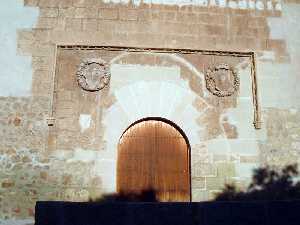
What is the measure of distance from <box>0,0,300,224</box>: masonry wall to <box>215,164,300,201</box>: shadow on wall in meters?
0.16

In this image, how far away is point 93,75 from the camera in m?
7.35

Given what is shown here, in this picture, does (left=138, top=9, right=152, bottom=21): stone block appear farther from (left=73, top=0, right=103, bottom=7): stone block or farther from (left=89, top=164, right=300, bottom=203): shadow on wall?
(left=89, top=164, right=300, bottom=203): shadow on wall

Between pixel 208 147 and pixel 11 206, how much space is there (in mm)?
3754

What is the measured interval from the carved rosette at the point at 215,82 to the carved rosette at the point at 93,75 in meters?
1.99

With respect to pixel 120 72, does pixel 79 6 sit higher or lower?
higher

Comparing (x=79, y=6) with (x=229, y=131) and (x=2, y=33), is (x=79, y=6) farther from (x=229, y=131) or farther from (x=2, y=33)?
(x=229, y=131)

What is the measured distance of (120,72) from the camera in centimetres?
744

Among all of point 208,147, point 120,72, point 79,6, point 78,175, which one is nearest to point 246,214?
point 208,147

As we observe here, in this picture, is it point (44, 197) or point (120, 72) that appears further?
point (120, 72)

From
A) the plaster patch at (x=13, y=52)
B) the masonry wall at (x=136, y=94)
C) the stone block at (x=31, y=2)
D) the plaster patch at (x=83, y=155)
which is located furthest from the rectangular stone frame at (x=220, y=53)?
the plaster patch at (x=83, y=155)

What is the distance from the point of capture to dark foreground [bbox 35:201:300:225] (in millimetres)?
4215

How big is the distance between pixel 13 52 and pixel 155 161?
3.51 meters

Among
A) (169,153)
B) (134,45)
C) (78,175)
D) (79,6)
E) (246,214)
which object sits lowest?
(246,214)

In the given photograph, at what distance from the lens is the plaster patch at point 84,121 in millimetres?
7113
